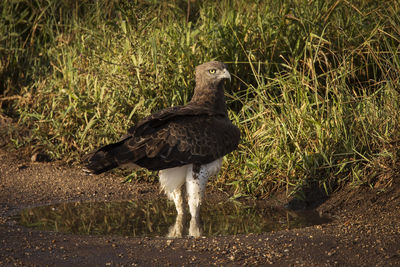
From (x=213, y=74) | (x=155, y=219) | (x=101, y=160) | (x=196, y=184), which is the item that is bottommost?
(x=155, y=219)

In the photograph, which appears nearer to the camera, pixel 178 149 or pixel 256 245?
pixel 256 245

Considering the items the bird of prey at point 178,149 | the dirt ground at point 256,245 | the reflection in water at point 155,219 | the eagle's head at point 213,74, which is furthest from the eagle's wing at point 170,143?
the dirt ground at point 256,245

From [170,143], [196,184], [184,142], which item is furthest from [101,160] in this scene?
[196,184]

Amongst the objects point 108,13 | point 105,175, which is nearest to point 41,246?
point 105,175

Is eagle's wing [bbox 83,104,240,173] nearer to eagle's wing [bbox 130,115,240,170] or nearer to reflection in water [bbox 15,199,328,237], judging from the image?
eagle's wing [bbox 130,115,240,170]

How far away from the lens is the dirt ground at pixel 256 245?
444cm

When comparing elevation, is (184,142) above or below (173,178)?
above

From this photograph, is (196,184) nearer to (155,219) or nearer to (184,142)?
(184,142)

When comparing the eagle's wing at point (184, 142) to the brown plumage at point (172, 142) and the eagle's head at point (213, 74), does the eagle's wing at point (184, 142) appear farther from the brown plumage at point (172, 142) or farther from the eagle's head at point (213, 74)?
the eagle's head at point (213, 74)

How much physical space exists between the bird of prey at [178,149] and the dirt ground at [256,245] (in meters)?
0.70

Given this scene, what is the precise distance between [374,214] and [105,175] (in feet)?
9.82

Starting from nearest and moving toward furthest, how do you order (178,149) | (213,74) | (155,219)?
(178,149)
(155,219)
(213,74)

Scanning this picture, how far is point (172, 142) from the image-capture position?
5.50 m

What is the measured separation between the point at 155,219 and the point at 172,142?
0.74 m
